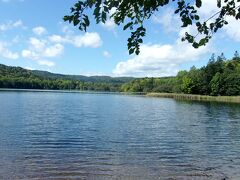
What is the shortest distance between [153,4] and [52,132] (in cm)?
3271

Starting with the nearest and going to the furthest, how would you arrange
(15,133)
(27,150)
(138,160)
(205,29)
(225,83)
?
(205,29) → (138,160) → (27,150) → (15,133) → (225,83)

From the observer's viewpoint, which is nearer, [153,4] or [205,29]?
[153,4]

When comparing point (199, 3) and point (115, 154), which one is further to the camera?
point (115, 154)

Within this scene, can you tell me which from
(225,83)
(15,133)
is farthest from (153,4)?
(225,83)

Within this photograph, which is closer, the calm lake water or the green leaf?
the green leaf

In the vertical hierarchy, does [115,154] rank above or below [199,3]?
below

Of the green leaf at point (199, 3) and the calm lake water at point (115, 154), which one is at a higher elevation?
the green leaf at point (199, 3)

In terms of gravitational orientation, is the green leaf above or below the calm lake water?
above

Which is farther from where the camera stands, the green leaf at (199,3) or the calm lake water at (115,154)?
the calm lake water at (115,154)

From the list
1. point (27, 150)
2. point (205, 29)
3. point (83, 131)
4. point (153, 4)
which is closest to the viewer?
point (153, 4)

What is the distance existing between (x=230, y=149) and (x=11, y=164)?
17.9 m

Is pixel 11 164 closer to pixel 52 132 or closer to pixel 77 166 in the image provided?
pixel 77 166

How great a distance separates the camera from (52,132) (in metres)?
38.1

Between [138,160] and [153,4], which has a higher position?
[153,4]
